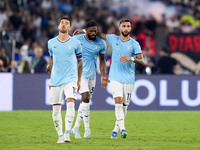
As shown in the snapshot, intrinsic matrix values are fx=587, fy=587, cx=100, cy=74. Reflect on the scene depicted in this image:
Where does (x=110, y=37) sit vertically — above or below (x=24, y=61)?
above

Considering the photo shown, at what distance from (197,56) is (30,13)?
8182 mm

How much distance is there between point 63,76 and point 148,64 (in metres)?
10.5

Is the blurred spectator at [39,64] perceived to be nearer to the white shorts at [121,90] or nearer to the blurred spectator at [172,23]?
the white shorts at [121,90]

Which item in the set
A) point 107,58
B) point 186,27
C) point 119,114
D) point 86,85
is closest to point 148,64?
point 107,58

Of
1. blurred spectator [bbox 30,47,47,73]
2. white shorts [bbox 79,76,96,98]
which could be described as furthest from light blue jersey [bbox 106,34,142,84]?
blurred spectator [bbox 30,47,47,73]

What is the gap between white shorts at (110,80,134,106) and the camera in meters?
11.4

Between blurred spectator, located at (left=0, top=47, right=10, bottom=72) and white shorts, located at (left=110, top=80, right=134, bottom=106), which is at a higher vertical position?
blurred spectator, located at (left=0, top=47, right=10, bottom=72)

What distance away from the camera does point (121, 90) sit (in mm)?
11453

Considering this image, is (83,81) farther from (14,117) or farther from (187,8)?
(187,8)

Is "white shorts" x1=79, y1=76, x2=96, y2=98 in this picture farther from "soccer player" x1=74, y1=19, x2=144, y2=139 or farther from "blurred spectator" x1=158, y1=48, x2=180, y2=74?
"blurred spectator" x1=158, y1=48, x2=180, y2=74

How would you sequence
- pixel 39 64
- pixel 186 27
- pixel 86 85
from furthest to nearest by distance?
pixel 186 27 < pixel 39 64 < pixel 86 85

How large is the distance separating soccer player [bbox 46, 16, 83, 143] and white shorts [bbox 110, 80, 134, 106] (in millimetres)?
1206

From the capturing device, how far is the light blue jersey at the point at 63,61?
1030 cm

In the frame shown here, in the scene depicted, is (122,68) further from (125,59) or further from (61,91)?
(61,91)
